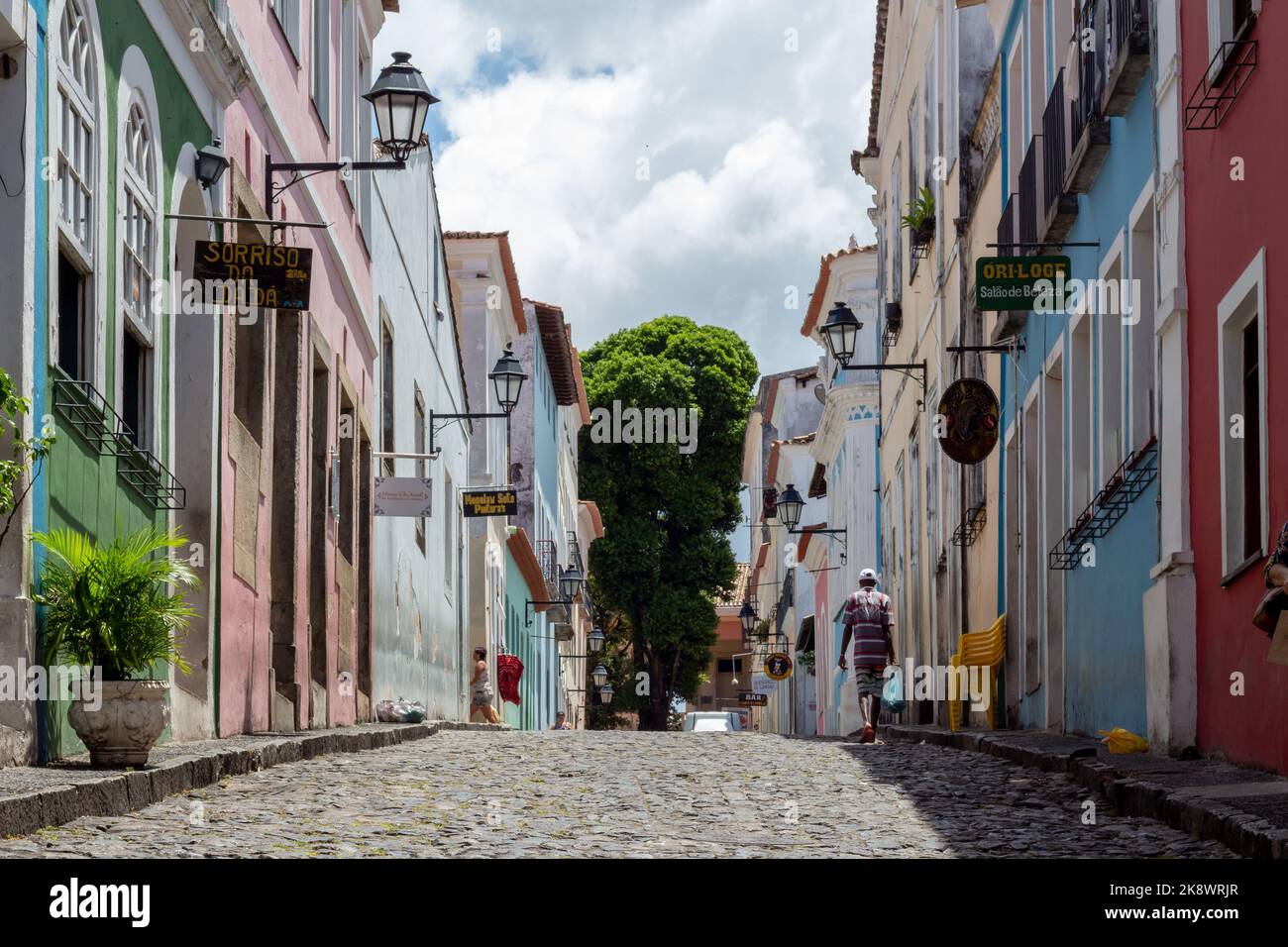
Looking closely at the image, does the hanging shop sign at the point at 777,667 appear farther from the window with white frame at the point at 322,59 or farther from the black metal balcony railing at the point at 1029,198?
the black metal balcony railing at the point at 1029,198

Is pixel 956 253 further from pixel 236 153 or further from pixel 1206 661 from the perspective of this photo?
pixel 1206 661

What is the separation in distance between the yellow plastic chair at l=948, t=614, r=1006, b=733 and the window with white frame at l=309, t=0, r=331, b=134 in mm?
7749

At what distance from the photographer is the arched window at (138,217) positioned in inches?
445

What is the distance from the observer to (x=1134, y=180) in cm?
1283

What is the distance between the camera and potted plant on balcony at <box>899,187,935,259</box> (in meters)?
23.5

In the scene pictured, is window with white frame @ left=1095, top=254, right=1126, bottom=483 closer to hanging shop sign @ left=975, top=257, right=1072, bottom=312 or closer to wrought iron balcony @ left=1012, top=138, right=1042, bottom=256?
hanging shop sign @ left=975, top=257, right=1072, bottom=312

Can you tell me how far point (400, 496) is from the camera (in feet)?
70.3

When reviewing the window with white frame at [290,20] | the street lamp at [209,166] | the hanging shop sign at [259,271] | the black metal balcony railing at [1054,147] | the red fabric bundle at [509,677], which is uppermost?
the window with white frame at [290,20]

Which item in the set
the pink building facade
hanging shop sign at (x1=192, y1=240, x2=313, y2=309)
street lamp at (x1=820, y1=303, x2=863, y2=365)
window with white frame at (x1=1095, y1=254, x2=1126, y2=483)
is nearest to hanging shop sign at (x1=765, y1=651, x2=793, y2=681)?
street lamp at (x1=820, y1=303, x2=863, y2=365)

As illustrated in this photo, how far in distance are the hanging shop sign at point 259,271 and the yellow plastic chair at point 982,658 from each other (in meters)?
8.63

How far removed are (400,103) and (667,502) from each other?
40.4 meters

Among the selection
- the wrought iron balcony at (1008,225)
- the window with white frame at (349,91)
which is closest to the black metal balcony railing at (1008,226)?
the wrought iron balcony at (1008,225)

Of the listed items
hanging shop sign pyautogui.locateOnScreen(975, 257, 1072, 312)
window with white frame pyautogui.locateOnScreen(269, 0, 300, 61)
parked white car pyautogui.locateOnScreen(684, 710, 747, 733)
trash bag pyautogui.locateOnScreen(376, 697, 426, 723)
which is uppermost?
window with white frame pyautogui.locateOnScreen(269, 0, 300, 61)

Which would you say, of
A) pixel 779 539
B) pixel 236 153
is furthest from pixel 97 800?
pixel 779 539
